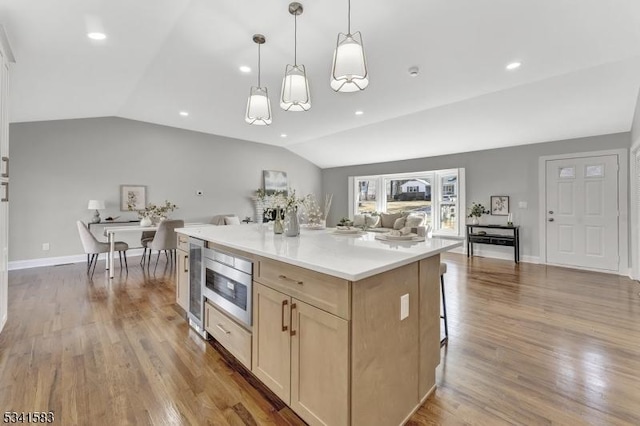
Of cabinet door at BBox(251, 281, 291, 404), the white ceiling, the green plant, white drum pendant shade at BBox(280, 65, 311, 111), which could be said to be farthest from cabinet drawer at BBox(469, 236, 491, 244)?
cabinet door at BBox(251, 281, 291, 404)

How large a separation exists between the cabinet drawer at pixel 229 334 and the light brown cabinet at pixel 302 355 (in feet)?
0.35

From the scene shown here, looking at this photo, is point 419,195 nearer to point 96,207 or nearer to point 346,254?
point 346,254

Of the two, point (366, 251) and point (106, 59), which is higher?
point (106, 59)

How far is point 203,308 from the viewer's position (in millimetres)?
2438

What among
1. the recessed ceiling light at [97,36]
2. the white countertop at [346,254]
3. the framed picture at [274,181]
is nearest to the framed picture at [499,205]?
the white countertop at [346,254]

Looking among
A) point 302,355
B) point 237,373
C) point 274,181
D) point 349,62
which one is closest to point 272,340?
point 302,355

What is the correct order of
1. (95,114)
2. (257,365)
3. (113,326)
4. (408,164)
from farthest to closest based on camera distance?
1. (408,164)
2. (95,114)
3. (113,326)
4. (257,365)

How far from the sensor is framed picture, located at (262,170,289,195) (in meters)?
8.00

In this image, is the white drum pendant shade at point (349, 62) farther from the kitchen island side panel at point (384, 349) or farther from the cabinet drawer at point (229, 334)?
the cabinet drawer at point (229, 334)

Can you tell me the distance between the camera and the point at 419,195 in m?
7.50

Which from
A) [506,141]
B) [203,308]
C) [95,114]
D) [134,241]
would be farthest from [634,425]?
[95,114]

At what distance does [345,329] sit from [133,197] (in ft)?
20.5

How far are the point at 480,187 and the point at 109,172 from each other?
778 cm

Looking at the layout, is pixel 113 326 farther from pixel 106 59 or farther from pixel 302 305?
pixel 106 59
